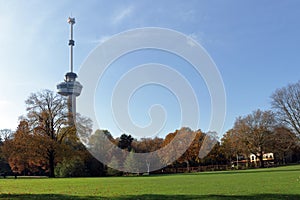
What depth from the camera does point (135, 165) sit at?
5869cm

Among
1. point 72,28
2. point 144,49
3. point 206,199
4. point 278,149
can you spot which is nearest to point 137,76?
point 144,49

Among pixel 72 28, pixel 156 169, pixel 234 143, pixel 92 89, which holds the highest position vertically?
pixel 72 28

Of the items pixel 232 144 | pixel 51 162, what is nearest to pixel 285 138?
pixel 232 144

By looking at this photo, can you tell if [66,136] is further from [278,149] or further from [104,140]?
[278,149]

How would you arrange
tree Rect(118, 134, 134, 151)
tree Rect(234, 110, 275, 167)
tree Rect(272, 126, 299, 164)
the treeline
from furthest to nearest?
tree Rect(118, 134, 134, 151) < tree Rect(234, 110, 275, 167) < tree Rect(272, 126, 299, 164) < the treeline

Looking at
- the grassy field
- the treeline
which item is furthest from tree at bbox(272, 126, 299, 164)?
the grassy field

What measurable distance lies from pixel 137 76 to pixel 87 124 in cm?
2474

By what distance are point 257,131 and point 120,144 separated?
27.0 metres

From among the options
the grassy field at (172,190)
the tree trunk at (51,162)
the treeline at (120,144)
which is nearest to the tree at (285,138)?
the treeline at (120,144)

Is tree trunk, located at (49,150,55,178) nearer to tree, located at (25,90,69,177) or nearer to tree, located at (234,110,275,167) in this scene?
tree, located at (25,90,69,177)

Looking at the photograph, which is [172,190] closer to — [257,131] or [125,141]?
[257,131]

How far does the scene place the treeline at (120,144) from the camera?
154 feet

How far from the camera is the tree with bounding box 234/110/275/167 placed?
65375mm

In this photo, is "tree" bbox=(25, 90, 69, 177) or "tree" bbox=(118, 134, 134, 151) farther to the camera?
"tree" bbox=(118, 134, 134, 151)
